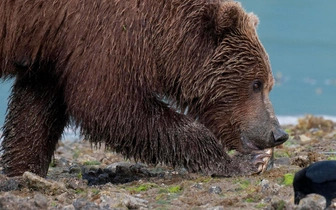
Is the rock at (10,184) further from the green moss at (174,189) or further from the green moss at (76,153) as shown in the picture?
the green moss at (76,153)

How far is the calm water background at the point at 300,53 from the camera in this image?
18.8 m

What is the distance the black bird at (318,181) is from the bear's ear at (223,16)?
2.31 metres

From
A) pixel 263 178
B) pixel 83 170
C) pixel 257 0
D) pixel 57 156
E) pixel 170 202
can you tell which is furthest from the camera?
pixel 257 0

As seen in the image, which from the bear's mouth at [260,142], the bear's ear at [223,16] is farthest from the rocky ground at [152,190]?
the bear's ear at [223,16]

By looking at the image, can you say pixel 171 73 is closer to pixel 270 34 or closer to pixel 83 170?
pixel 83 170

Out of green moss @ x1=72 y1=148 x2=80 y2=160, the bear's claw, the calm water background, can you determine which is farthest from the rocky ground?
the calm water background

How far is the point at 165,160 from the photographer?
7.87m

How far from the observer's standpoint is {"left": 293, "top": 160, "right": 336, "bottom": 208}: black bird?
5.92 meters

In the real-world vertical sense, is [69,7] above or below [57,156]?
above

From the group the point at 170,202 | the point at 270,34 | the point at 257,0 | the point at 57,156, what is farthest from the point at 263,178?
the point at 257,0

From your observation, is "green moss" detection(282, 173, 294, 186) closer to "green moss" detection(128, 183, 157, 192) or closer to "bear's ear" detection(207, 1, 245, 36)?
"green moss" detection(128, 183, 157, 192)

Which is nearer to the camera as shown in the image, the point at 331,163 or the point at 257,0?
the point at 331,163

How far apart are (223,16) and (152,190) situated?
1.80 metres

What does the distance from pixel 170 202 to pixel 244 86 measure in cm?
181
